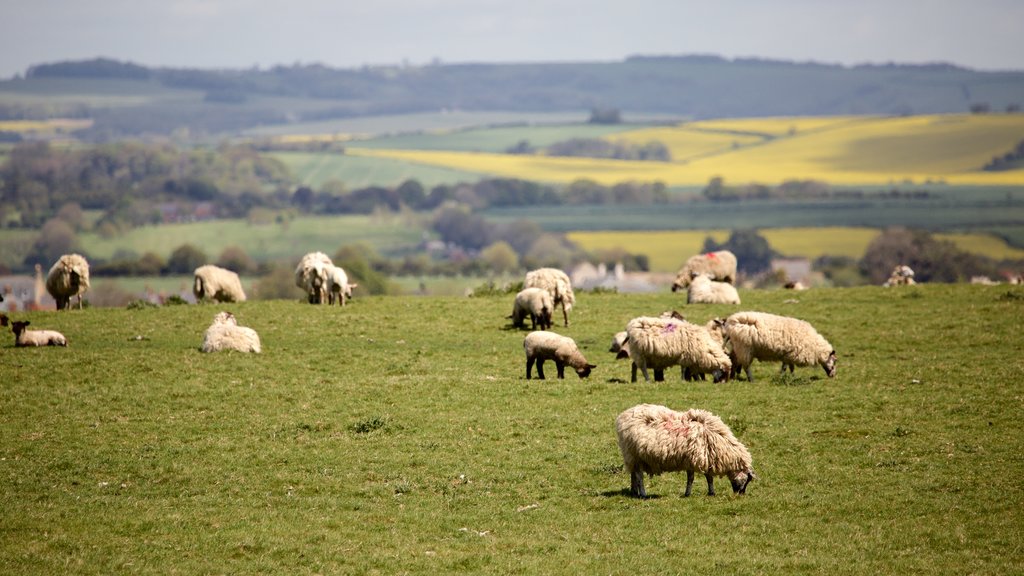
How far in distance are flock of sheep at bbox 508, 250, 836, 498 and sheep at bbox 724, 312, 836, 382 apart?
22 millimetres

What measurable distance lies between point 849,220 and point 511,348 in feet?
564

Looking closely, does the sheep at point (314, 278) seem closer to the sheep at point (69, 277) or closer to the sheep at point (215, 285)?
the sheep at point (215, 285)

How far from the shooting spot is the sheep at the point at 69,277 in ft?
123

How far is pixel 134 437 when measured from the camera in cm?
2203

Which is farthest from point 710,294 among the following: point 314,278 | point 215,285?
point 215,285

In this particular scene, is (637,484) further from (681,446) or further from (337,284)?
(337,284)

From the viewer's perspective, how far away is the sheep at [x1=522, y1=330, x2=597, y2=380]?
26.8 metres

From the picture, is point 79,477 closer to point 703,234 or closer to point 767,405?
point 767,405

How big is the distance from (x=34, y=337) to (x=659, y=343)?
52.5ft

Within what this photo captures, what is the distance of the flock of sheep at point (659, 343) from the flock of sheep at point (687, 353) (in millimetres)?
21

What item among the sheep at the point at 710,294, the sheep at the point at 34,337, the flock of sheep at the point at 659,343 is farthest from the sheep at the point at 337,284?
the sheep at the point at 710,294

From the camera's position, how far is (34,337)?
30.3 m

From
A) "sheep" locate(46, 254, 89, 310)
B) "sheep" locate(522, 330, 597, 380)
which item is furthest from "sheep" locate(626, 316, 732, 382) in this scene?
"sheep" locate(46, 254, 89, 310)

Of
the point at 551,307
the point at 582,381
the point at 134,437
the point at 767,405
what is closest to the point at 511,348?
the point at 551,307
